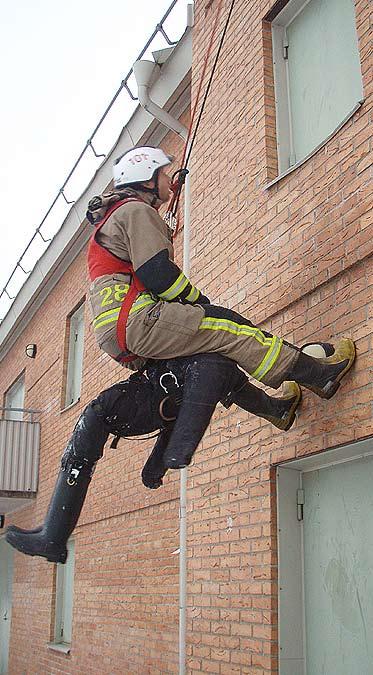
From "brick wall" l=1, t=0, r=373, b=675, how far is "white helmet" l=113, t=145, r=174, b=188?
4.03 feet

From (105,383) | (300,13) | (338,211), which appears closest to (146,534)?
(105,383)

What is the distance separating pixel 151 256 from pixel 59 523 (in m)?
1.43

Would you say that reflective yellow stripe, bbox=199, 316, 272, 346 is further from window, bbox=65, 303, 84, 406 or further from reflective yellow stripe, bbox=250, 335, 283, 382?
window, bbox=65, 303, 84, 406

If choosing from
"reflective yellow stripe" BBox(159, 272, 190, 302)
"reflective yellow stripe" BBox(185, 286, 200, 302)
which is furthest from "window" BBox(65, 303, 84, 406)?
"reflective yellow stripe" BBox(159, 272, 190, 302)

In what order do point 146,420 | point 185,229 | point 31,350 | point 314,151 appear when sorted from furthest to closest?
1. point 31,350
2. point 185,229
3. point 314,151
4. point 146,420

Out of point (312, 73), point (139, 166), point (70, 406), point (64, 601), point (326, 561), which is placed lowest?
point (64, 601)

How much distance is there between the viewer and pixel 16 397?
53.0ft

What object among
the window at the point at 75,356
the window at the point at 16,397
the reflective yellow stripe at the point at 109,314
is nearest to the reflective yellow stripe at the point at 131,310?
the reflective yellow stripe at the point at 109,314

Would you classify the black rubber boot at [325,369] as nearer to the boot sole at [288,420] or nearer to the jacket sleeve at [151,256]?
the boot sole at [288,420]

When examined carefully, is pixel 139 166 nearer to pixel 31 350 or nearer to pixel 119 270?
pixel 119 270

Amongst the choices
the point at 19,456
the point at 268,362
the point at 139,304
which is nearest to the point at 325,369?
the point at 268,362

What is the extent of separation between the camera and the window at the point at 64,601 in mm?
10523

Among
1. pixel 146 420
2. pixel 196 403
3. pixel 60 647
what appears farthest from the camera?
pixel 60 647

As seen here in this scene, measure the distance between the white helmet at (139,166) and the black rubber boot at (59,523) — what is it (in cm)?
155
